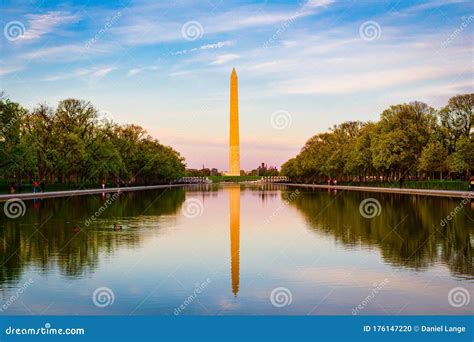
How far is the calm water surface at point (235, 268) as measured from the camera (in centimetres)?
1165

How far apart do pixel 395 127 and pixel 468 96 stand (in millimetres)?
10495

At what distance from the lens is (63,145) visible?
7119 cm

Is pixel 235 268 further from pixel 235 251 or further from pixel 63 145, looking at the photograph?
pixel 63 145

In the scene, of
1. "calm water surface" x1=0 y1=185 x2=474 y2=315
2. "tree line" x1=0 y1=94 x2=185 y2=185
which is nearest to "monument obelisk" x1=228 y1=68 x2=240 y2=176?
"tree line" x1=0 y1=94 x2=185 y2=185

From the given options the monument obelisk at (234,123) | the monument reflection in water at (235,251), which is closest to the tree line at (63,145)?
the monument obelisk at (234,123)

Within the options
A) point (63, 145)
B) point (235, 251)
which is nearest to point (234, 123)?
point (63, 145)

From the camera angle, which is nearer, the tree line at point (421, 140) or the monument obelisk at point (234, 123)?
the tree line at point (421, 140)

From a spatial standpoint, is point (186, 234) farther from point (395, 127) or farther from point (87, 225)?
point (395, 127)

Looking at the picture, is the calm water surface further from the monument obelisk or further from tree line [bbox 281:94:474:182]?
the monument obelisk

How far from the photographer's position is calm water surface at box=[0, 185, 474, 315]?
38.2 feet

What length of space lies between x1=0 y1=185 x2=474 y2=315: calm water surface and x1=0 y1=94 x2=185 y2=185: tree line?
3100 centimetres

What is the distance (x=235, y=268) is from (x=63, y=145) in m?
59.4

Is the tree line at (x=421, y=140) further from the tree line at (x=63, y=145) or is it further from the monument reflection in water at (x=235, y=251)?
the monument reflection in water at (x=235, y=251)

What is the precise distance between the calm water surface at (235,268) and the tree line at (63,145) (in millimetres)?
31000
